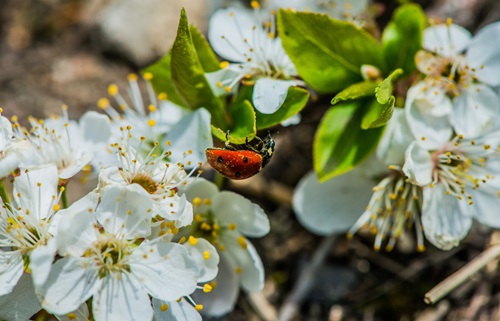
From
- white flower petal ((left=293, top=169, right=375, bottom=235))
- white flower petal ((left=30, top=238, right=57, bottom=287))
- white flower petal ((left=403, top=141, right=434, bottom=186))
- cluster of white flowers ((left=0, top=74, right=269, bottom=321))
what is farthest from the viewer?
white flower petal ((left=293, top=169, right=375, bottom=235))

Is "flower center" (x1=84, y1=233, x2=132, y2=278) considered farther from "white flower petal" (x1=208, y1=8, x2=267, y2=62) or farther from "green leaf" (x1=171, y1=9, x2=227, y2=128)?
"white flower petal" (x1=208, y1=8, x2=267, y2=62)

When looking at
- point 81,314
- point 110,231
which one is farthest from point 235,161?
point 81,314

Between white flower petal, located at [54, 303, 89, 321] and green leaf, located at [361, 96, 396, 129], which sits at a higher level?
green leaf, located at [361, 96, 396, 129]

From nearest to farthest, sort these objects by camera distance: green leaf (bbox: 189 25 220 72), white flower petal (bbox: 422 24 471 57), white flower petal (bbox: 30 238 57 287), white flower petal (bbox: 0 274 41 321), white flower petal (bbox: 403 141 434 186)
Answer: white flower petal (bbox: 30 238 57 287) → white flower petal (bbox: 0 274 41 321) → white flower petal (bbox: 403 141 434 186) → green leaf (bbox: 189 25 220 72) → white flower petal (bbox: 422 24 471 57)

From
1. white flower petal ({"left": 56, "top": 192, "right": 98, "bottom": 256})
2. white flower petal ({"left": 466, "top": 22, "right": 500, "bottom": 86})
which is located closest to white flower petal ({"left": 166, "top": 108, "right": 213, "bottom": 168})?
white flower petal ({"left": 56, "top": 192, "right": 98, "bottom": 256})

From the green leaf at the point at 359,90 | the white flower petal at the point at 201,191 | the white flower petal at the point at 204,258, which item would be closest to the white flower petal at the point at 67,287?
the white flower petal at the point at 204,258

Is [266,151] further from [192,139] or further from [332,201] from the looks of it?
[332,201]

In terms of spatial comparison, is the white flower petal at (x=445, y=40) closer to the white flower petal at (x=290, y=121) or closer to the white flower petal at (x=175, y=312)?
the white flower petal at (x=290, y=121)
